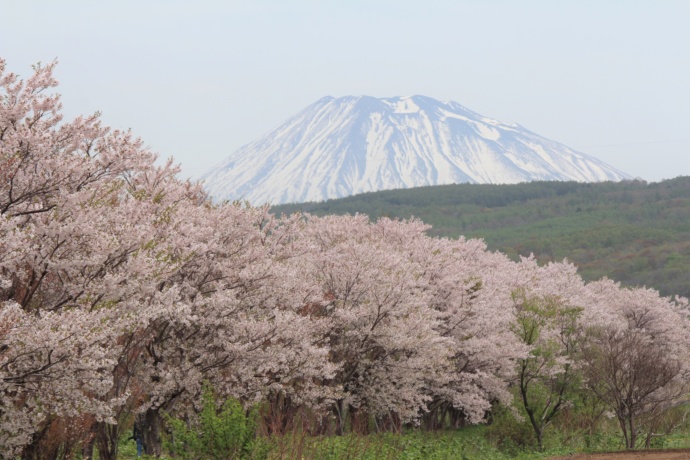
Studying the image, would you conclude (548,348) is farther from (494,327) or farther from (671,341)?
(671,341)

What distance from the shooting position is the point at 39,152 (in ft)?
42.6

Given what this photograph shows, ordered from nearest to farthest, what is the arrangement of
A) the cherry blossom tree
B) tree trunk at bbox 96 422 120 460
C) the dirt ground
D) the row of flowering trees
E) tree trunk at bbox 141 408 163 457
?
the row of flowering trees < tree trunk at bbox 96 422 120 460 < tree trunk at bbox 141 408 163 457 < the dirt ground < the cherry blossom tree

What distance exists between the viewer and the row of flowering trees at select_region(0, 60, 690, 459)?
1207 cm

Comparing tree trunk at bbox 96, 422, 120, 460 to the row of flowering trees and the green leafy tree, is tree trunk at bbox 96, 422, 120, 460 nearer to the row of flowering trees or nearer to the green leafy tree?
the row of flowering trees

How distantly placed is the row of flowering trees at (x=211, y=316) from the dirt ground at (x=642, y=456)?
2.07 m

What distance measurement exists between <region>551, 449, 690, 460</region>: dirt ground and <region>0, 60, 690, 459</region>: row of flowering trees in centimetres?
207

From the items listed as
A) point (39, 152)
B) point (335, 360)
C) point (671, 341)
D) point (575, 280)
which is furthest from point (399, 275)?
point (671, 341)

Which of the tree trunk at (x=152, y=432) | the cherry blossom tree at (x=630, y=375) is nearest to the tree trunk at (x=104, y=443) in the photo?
the tree trunk at (x=152, y=432)

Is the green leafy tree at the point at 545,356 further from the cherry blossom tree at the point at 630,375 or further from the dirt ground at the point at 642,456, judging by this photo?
the dirt ground at the point at 642,456

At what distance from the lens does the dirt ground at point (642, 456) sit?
84.7 feet

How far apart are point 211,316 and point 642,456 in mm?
17237

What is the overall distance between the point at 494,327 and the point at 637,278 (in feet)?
357

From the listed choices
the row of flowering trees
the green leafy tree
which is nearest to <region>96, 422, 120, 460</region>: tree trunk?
the row of flowering trees

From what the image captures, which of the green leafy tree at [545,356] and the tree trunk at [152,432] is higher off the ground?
the green leafy tree at [545,356]
